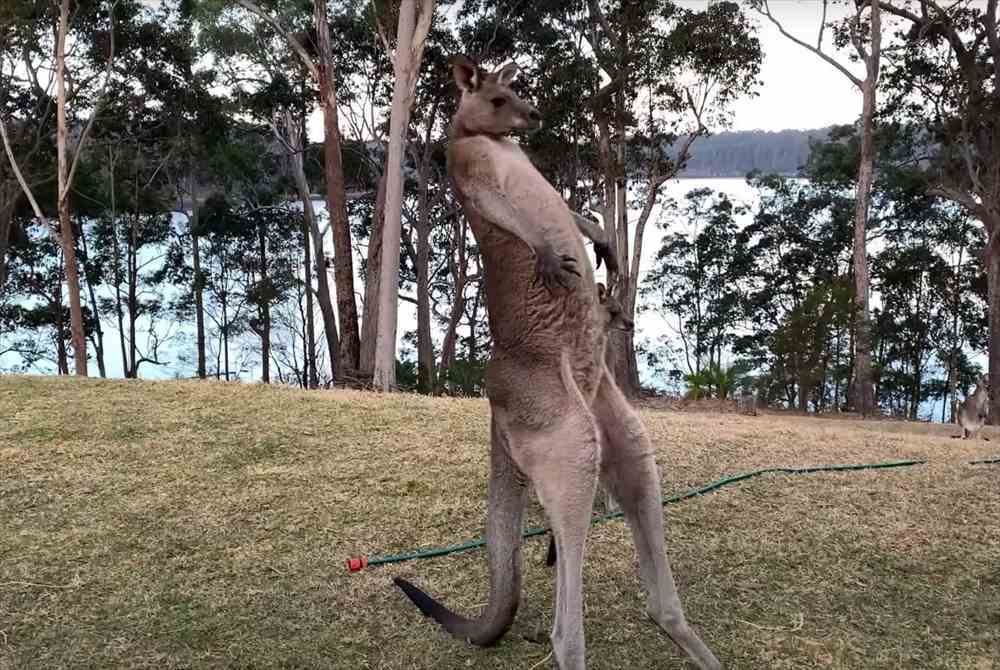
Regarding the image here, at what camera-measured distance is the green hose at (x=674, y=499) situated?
125 inches

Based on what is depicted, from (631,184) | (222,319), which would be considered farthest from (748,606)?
(222,319)

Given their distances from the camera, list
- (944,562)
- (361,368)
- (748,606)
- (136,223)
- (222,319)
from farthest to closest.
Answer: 1. (222,319)
2. (136,223)
3. (361,368)
4. (944,562)
5. (748,606)

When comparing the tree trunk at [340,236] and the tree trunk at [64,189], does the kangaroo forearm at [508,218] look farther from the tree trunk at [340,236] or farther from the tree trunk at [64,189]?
the tree trunk at [64,189]

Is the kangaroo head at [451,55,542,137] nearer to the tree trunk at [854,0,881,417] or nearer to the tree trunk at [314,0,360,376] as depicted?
the tree trunk at [314,0,360,376]

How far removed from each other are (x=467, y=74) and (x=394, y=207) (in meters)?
A: 8.10

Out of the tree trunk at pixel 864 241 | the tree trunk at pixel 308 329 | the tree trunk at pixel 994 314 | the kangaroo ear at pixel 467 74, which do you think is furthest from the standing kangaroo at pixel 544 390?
the tree trunk at pixel 308 329

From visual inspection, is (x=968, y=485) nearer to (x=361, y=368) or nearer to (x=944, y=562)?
(x=944, y=562)

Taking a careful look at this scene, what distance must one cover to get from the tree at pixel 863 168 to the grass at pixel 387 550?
969 centimetres

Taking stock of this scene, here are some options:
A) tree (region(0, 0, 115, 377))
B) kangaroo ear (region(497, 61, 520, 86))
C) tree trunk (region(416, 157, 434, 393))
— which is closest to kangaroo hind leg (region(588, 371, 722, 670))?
kangaroo ear (region(497, 61, 520, 86))

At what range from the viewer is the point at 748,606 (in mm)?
2771

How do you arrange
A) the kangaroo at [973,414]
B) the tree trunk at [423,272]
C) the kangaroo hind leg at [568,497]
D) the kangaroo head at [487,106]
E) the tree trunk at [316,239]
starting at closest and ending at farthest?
the kangaroo hind leg at [568,497] < the kangaroo head at [487,106] < the kangaroo at [973,414] < the tree trunk at [423,272] < the tree trunk at [316,239]

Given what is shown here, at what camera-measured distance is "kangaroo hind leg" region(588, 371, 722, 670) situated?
2.21m

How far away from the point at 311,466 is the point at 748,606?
2391mm

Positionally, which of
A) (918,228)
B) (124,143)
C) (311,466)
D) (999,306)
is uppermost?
(124,143)
